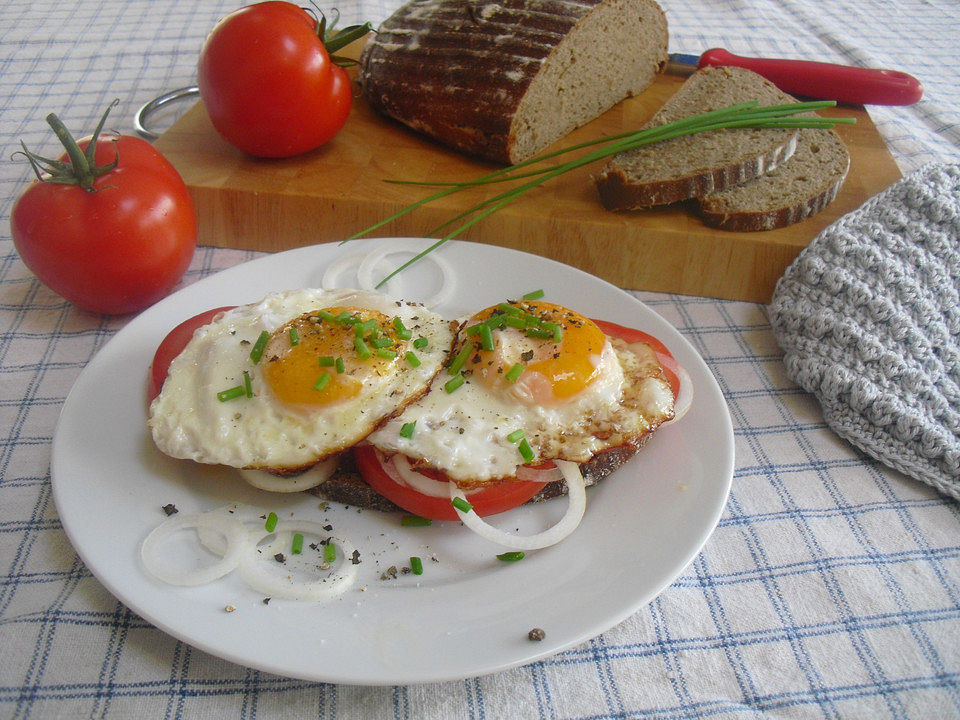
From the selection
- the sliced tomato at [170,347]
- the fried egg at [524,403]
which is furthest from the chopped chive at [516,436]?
the sliced tomato at [170,347]

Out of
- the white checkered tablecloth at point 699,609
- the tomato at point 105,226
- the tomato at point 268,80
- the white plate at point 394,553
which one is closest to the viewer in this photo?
the white plate at point 394,553

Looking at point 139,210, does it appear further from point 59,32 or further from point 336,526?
point 59,32

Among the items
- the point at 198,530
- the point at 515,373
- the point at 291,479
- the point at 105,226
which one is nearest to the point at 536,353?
the point at 515,373

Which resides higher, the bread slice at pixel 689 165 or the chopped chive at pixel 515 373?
the bread slice at pixel 689 165

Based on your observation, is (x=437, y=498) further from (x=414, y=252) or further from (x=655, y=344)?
(x=414, y=252)

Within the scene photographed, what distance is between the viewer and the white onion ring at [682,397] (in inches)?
102

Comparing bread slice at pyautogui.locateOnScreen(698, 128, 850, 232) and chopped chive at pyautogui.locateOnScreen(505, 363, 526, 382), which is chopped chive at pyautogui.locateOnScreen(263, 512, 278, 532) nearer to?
chopped chive at pyautogui.locateOnScreen(505, 363, 526, 382)

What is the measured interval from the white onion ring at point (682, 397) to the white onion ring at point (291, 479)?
47.4 inches

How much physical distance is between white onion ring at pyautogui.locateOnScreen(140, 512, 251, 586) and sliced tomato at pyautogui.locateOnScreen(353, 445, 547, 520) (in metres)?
0.45

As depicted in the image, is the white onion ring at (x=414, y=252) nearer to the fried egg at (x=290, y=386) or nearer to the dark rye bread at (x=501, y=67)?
the fried egg at (x=290, y=386)

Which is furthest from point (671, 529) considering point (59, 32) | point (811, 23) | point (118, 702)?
point (59, 32)

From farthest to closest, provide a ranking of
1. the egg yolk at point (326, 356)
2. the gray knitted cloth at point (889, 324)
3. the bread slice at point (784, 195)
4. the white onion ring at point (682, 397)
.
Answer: the bread slice at point (784, 195) → the gray knitted cloth at point (889, 324) → the white onion ring at point (682, 397) → the egg yolk at point (326, 356)

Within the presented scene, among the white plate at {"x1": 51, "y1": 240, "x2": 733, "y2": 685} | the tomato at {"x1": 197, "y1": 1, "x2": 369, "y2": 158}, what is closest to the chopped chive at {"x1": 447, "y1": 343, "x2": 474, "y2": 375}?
the white plate at {"x1": 51, "y1": 240, "x2": 733, "y2": 685}

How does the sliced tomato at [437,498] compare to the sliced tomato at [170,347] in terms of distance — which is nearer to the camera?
the sliced tomato at [437,498]
